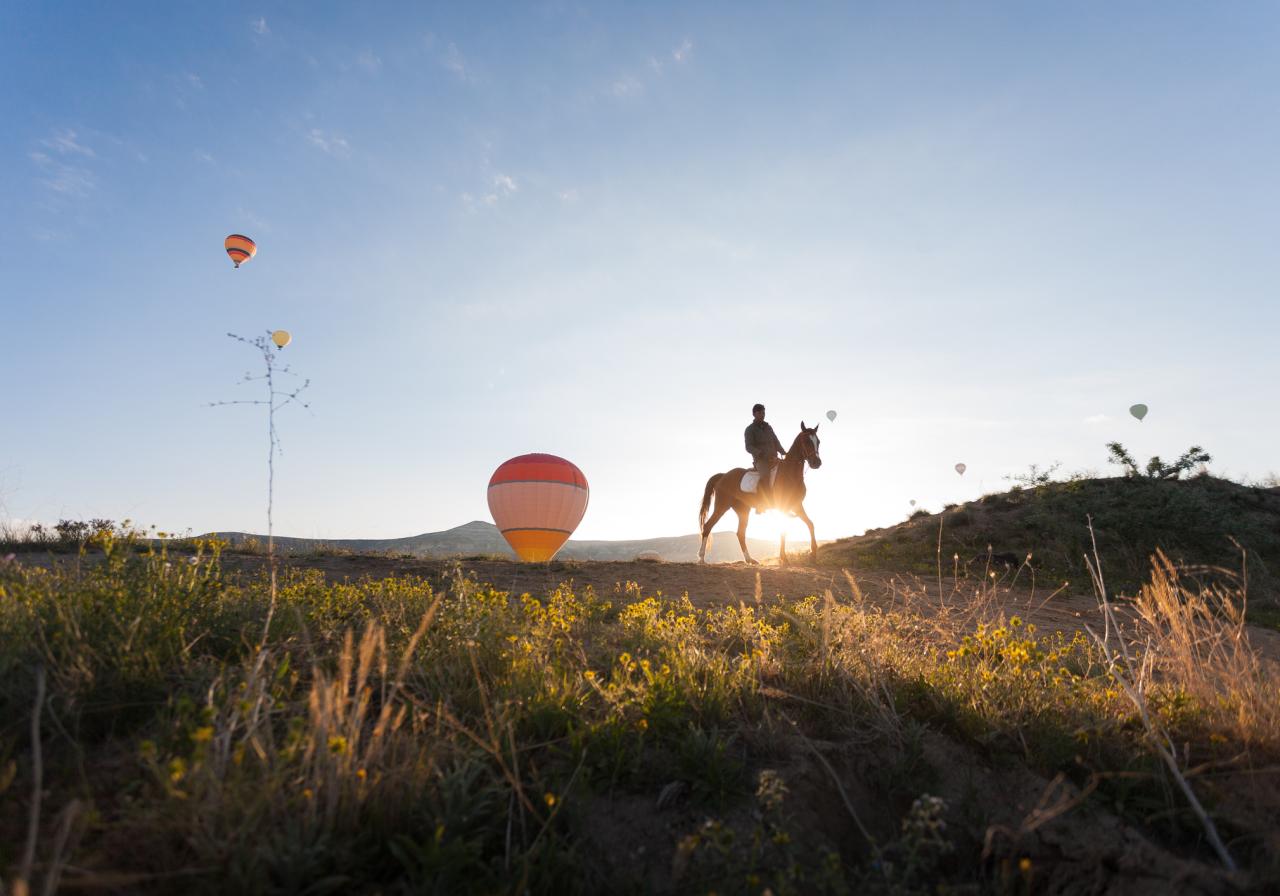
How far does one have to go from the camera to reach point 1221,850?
2.78 meters

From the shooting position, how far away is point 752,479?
16.7 m

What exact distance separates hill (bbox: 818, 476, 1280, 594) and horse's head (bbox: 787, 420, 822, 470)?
2441 millimetres

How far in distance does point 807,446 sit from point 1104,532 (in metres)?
Result: 7.47

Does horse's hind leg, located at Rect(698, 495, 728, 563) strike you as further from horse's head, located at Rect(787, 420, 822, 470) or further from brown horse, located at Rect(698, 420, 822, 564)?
horse's head, located at Rect(787, 420, 822, 470)

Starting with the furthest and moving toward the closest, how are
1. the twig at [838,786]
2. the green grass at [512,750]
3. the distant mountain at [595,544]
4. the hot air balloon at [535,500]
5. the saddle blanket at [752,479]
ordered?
the distant mountain at [595,544] → the hot air balloon at [535,500] → the saddle blanket at [752,479] → the twig at [838,786] → the green grass at [512,750]

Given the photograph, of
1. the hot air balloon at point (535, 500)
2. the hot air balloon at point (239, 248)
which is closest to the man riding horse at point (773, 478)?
the hot air balloon at point (535, 500)

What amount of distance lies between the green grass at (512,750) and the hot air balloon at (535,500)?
56.7 feet

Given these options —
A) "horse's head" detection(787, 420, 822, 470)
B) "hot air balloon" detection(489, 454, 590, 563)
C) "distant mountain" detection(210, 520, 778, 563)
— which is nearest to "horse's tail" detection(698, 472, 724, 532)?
"horse's head" detection(787, 420, 822, 470)

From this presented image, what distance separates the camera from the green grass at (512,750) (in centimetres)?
248

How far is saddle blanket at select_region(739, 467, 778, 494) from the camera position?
16047 millimetres

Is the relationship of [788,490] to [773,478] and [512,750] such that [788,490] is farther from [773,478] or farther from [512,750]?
[512,750]

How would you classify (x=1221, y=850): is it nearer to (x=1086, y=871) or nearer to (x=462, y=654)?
(x=1086, y=871)

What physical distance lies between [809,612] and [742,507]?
10733mm

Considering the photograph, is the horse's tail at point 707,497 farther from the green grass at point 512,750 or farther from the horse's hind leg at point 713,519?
the green grass at point 512,750
